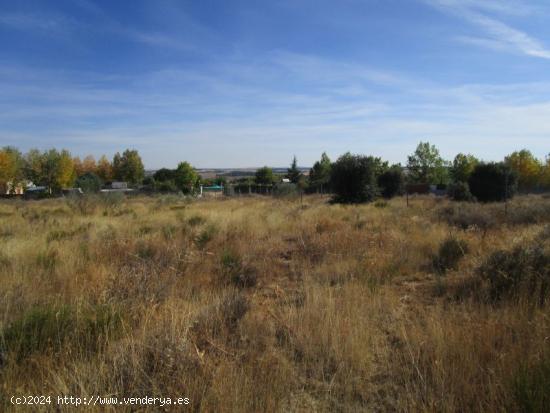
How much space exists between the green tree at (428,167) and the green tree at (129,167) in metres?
66.4

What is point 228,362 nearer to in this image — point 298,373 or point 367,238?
point 298,373

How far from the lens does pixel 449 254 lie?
676 centimetres

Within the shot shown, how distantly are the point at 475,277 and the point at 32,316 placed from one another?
17.0 feet

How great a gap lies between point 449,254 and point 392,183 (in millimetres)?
38569

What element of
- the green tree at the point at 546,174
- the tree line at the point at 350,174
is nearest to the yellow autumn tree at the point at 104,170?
the tree line at the point at 350,174

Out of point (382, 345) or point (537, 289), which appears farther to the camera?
point (537, 289)

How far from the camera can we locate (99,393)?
238cm

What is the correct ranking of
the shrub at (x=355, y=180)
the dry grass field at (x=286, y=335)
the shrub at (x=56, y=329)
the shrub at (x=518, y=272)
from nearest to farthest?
the dry grass field at (x=286, y=335) < the shrub at (x=56, y=329) < the shrub at (x=518, y=272) < the shrub at (x=355, y=180)

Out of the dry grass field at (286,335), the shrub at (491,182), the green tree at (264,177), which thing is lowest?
the dry grass field at (286,335)

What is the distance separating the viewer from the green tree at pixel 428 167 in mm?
69688

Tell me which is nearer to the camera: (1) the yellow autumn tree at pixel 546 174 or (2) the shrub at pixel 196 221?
(2) the shrub at pixel 196 221

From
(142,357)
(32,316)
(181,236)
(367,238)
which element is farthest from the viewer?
(181,236)

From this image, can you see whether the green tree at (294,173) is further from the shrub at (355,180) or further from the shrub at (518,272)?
the shrub at (518,272)

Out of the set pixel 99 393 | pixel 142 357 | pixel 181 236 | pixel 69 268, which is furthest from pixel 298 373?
pixel 181 236
